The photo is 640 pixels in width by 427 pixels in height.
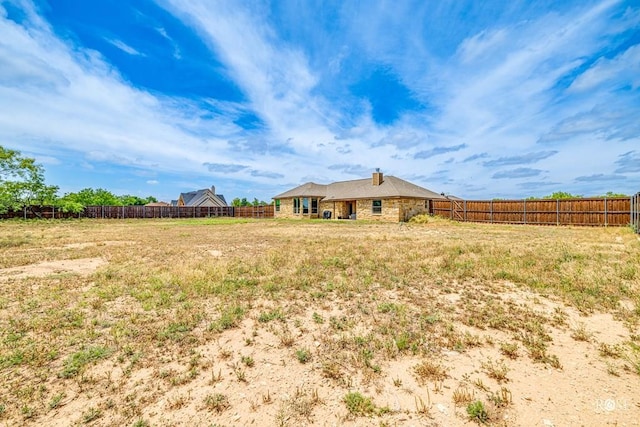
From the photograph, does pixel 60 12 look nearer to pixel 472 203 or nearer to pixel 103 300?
pixel 103 300

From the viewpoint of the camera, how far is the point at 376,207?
2477 cm

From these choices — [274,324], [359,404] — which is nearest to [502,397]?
[359,404]

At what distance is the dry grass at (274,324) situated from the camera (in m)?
2.50

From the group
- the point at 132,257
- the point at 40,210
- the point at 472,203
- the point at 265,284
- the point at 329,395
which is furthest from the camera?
the point at 40,210

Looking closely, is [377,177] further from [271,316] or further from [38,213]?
[38,213]

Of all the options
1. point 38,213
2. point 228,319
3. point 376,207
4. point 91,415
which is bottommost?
point 91,415

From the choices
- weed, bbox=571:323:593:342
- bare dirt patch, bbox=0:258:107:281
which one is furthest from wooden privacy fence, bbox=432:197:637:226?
bare dirt patch, bbox=0:258:107:281

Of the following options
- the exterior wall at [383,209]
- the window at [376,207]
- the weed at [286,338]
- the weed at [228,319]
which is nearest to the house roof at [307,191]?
the exterior wall at [383,209]

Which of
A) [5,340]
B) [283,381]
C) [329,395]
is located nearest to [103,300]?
[5,340]

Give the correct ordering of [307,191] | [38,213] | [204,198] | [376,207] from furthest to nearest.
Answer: [204,198] < [307,191] < [38,213] < [376,207]

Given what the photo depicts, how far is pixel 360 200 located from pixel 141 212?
2690cm

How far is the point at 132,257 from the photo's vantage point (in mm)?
8164

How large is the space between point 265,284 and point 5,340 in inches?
135

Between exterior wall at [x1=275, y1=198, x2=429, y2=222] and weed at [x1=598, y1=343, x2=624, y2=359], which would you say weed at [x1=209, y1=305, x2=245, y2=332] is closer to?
weed at [x1=598, y1=343, x2=624, y2=359]
